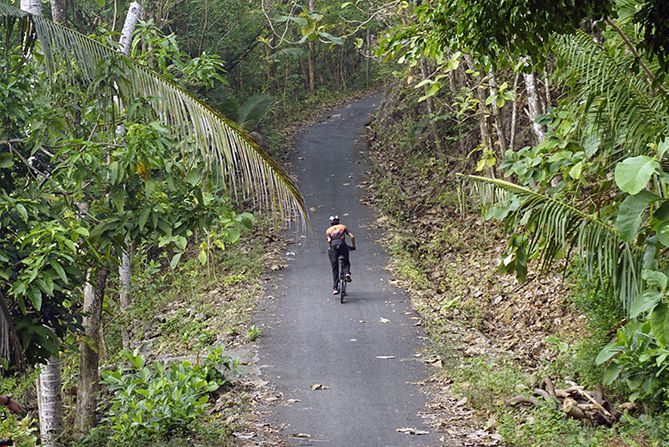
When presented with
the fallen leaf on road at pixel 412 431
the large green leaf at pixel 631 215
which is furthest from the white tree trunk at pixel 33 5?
the large green leaf at pixel 631 215

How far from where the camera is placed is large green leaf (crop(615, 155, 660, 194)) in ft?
13.0

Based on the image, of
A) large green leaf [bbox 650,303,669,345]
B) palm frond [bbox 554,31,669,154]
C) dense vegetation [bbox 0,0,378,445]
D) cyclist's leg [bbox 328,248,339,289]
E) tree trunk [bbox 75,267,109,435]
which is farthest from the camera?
cyclist's leg [bbox 328,248,339,289]

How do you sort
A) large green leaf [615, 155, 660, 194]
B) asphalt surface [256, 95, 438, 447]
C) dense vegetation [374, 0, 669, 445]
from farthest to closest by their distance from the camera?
asphalt surface [256, 95, 438, 447] → dense vegetation [374, 0, 669, 445] → large green leaf [615, 155, 660, 194]

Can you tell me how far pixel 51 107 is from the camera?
8.34 m

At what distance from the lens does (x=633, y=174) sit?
4000 mm

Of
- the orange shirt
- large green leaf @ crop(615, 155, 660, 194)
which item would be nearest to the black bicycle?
the orange shirt

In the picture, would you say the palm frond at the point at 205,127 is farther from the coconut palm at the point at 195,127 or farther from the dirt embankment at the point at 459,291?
the dirt embankment at the point at 459,291

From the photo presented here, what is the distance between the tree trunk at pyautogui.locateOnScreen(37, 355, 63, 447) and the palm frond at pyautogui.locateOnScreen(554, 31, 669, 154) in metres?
7.18

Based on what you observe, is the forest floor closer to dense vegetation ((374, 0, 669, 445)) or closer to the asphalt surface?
dense vegetation ((374, 0, 669, 445))

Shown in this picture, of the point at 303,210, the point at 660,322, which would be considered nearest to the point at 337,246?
the point at 303,210

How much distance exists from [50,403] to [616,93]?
785cm

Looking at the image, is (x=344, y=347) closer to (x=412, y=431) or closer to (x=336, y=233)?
(x=336, y=233)

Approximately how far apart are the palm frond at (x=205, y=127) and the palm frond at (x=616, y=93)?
2.72 metres

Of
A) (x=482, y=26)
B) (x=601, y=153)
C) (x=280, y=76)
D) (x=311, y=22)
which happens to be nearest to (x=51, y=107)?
(x=311, y=22)
